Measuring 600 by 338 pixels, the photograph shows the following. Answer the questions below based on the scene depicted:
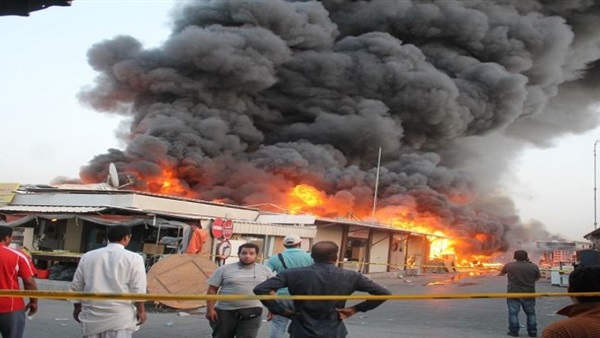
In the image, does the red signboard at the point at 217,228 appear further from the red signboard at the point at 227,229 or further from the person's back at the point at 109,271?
the person's back at the point at 109,271

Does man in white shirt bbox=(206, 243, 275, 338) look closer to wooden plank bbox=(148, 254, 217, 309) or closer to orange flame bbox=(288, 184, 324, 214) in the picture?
wooden plank bbox=(148, 254, 217, 309)

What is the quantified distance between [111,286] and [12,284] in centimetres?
125

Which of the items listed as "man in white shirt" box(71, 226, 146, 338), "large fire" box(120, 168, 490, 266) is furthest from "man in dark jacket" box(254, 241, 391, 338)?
"large fire" box(120, 168, 490, 266)

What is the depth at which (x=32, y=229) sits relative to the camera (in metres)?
18.5

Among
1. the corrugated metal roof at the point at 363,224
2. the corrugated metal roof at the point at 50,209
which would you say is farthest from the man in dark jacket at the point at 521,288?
the corrugated metal roof at the point at 363,224

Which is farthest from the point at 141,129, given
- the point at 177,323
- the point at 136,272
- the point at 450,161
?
the point at 136,272

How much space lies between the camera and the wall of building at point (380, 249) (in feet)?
87.5

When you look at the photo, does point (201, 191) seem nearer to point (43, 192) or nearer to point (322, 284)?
point (43, 192)

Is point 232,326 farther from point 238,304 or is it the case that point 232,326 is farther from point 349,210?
point 349,210

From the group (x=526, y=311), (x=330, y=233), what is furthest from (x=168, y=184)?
(x=526, y=311)

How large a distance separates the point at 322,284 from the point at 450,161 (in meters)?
45.0

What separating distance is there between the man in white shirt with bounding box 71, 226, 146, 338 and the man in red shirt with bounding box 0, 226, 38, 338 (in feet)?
2.39

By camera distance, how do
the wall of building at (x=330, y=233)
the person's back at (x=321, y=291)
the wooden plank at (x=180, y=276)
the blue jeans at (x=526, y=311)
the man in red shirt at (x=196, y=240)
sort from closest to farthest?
the person's back at (x=321, y=291) < the blue jeans at (x=526, y=311) < the wooden plank at (x=180, y=276) < the man in red shirt at (x=196, y=240) < the wall of building at (x=330, y=233)

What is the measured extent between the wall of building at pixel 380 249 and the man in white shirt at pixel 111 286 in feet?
74.2
